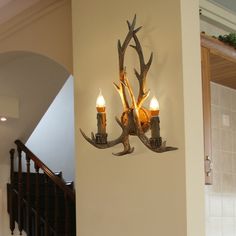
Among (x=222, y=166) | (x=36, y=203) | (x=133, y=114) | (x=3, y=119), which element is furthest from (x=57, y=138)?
(x=133, y=114)

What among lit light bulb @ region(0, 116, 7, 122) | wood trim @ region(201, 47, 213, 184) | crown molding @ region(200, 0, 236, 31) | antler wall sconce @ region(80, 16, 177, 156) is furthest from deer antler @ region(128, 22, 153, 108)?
lit light bulb @ region(0, 116, 7, 122)

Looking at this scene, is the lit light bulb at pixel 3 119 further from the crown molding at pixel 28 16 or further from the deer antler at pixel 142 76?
the deer antler at pixel 142 76

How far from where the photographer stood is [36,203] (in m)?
4.68

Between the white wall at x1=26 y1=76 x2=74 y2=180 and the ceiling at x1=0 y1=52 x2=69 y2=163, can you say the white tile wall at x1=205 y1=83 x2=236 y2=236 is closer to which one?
the ceiling at x1=0 y1=52 x2=69 y2=163

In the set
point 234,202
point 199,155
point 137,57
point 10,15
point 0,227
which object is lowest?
point 0,227

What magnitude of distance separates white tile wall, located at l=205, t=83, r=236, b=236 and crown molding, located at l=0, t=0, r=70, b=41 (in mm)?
1267

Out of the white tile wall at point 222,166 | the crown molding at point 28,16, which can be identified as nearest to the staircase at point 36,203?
the crown molding at point 28,16

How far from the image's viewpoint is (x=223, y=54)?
263 centimetres

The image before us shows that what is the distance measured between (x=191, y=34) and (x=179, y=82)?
0.26 metres

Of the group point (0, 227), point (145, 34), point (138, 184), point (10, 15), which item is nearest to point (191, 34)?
point (145, 34)

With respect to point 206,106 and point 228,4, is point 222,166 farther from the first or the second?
point 228,4

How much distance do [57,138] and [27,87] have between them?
2.37 meters

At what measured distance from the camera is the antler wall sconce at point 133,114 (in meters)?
2.10

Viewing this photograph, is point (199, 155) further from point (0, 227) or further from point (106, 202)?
point (0, 227)
